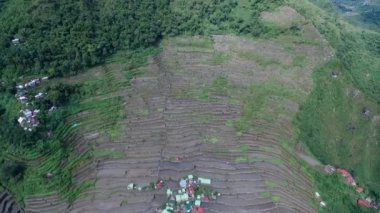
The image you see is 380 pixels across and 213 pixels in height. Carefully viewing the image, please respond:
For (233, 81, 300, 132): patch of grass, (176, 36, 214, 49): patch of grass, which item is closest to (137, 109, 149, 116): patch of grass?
(233, 81, 300, 132): patch of grass

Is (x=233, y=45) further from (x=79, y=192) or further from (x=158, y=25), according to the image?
(x=79, y=192)

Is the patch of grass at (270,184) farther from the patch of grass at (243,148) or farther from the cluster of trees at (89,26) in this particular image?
the cluster of trees at (89,26)

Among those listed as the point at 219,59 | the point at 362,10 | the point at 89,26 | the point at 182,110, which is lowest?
the point at 362,10

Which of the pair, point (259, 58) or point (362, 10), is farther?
point (362, 10)

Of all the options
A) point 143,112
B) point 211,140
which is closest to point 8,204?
point 143,112

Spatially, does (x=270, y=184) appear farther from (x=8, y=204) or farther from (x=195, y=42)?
(x=8, y=204)

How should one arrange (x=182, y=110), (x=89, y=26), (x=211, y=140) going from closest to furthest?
(x=211, y=140), (x=182, y=110), (x=89, y=26)

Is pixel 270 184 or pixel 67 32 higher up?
pixel 67 32

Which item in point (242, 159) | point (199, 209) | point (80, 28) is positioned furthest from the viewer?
point (80, 28)
